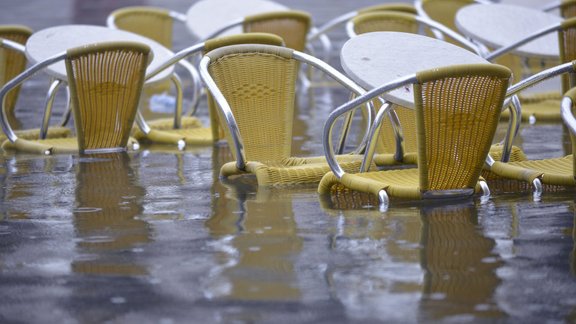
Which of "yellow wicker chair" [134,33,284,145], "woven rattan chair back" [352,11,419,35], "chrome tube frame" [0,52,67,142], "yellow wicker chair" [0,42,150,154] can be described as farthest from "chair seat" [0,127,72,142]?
"woven rattan chair back" [352,11,419,35]

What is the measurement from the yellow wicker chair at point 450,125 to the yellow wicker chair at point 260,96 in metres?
0.94

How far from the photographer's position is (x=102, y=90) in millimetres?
8297

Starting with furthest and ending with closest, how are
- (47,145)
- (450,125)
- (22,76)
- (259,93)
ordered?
(47,145) < (22,76) < (259,93) < (450,125)

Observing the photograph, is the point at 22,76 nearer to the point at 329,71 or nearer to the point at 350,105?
the point at 329,71

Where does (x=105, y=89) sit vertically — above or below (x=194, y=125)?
above

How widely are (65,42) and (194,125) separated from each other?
1.49 m

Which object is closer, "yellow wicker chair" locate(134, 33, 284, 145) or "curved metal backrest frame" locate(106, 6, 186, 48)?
"yellow wicker chair" locate(134, 33, 284, 145)

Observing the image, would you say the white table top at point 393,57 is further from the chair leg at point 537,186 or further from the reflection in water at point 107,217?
the reflection in water at point 107,217

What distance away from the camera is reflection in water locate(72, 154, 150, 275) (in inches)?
192

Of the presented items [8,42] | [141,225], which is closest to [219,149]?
[8,42]

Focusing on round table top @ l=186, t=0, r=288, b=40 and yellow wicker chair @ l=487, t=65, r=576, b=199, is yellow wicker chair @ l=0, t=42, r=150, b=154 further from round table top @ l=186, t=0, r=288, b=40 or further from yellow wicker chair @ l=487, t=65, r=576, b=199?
round table top @ l=186, t=0, r=288, b=40

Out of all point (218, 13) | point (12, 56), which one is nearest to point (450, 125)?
point (12, 56)

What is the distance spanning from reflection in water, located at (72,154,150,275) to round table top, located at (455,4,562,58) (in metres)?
3.34

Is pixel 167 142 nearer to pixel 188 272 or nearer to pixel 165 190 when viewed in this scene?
pixel 165 190
